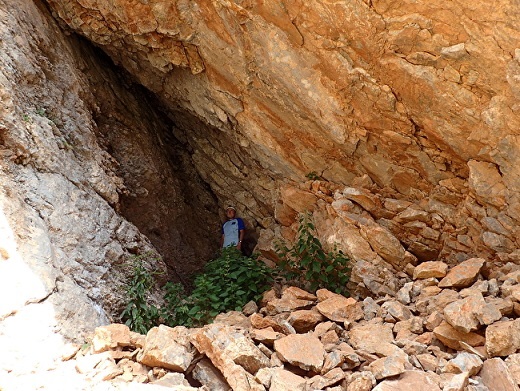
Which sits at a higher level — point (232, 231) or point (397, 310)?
point (232, 231)

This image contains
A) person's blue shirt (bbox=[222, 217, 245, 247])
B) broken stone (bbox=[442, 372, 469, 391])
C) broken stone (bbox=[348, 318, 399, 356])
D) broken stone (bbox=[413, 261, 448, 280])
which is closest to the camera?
broken stone (bbox=[442, 372, 469, 391])

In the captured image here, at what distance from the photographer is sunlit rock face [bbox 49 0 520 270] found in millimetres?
3980

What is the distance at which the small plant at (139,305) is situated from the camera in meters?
4.20

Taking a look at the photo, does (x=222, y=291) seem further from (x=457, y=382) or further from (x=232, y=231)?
Result: (x=457, y=382)

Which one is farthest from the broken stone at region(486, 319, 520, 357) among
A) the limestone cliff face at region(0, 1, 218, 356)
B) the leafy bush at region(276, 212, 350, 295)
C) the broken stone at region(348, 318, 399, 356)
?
the limestone cliff face at region(0, 1, 218, 356)

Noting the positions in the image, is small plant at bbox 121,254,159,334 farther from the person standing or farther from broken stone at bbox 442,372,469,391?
broken stone at bbox 442,372,469,391

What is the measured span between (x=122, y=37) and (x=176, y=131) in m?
1.80

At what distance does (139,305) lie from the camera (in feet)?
14.5

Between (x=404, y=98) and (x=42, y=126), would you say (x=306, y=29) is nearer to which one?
(x=404, y=98)

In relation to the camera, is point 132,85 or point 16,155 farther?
point 132,85

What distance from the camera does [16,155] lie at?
4.15 meters

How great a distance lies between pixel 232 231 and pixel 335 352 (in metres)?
3.47

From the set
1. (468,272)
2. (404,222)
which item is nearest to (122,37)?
(404,222)

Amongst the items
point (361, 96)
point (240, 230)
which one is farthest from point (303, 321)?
point (240, 230)
